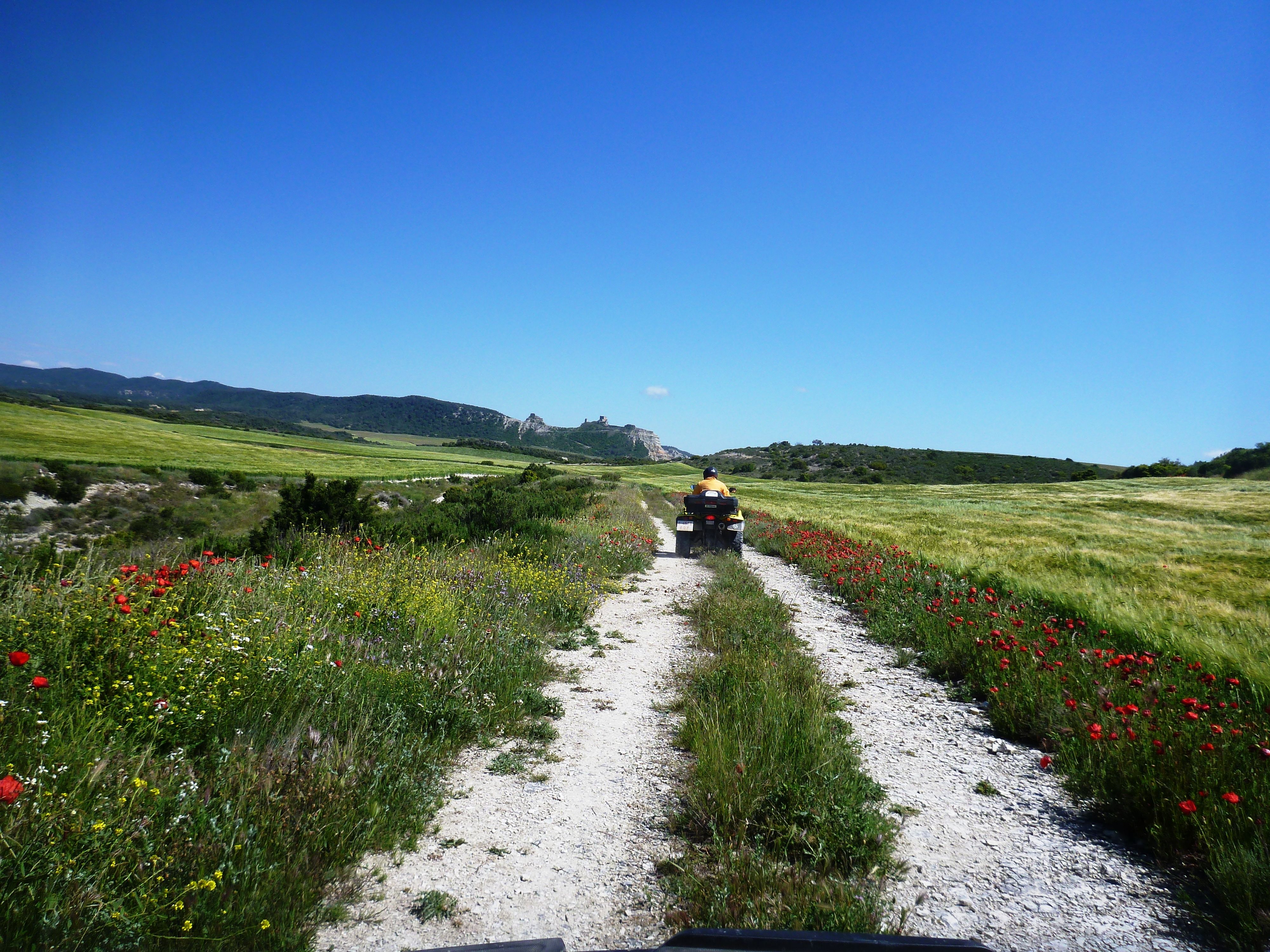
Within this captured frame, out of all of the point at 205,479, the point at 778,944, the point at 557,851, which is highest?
the point at 778,944

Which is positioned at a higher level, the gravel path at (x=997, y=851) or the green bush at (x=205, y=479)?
the gravel path at (x=997, y=851)

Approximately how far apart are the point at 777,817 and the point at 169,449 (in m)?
35.2

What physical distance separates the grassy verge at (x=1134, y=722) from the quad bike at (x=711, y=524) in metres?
6.69

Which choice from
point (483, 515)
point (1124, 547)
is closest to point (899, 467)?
point (1124, 547)

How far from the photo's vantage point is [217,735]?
313cm

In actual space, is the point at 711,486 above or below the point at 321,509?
above

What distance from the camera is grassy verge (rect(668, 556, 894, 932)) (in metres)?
2.47

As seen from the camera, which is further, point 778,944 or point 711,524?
point 711,524

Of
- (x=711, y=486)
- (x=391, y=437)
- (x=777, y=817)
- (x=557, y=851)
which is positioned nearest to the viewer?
(x=557, y=851)

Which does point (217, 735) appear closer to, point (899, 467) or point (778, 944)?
point (778, 944)

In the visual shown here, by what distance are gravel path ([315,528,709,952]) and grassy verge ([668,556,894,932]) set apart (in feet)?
0.73

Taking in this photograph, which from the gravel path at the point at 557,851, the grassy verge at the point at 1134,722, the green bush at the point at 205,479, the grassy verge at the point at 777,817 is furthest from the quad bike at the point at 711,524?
the green bush at the point at 205,479

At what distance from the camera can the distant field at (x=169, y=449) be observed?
859 inches

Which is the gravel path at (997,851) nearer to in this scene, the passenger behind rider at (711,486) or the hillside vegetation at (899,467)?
the passenger behind rider at (711,486)
